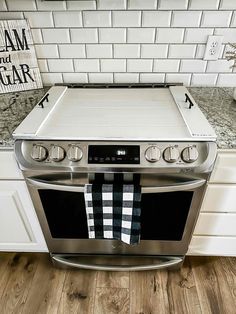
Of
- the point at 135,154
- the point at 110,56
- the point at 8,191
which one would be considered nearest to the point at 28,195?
the point at 8,191

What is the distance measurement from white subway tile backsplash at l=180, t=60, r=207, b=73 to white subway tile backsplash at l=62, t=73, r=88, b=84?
51 centimetres

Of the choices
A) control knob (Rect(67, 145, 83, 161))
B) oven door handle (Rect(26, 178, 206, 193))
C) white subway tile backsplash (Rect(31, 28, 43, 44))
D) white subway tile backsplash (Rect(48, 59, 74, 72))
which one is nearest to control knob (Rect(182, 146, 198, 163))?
oven door handle (Rect(26, 178, 206, 193))

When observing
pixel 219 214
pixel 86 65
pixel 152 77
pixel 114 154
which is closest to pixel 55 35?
pixel 86 65

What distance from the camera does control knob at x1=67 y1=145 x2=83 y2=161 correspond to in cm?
78

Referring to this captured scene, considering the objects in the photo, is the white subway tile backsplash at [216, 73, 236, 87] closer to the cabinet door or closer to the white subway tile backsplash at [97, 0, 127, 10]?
the white subway tile backsplash at [97, 0, 127, 10]

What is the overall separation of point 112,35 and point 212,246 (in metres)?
1.18

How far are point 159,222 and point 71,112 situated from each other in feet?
1.98

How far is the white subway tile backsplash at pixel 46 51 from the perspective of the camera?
1.17 m

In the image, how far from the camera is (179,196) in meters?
0.91

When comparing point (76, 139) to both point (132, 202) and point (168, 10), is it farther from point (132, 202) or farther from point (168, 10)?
point (168, 10)

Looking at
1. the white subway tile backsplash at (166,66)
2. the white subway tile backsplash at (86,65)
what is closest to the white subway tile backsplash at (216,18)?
the white subway tile backsplash at (166,66)

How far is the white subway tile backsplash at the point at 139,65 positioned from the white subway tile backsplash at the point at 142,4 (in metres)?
0.23

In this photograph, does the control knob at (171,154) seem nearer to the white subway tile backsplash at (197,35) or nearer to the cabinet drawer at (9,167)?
the cabinet drawer at (9,167)

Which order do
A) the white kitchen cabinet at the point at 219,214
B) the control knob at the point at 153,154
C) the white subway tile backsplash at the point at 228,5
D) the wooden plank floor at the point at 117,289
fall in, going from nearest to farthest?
the control knob at the point at 153,154 → the white kitchen cabinet at the point at 219,214 → the white subway tile backsplash at the point at 228,5 → the wooden plank floor at the point at 117,289
